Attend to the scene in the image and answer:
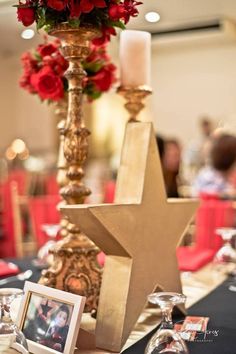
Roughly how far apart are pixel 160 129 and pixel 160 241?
379 inches

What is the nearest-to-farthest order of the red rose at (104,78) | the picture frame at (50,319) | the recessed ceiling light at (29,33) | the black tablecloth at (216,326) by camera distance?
the picture frame at (50,319) < the black tablecloth at (216,326) < the red rose at (104,78) < the recessed ceiling light at (29,33)

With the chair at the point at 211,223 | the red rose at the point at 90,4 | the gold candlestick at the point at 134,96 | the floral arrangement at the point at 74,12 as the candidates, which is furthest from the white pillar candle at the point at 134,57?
the chair at the point at 211,223

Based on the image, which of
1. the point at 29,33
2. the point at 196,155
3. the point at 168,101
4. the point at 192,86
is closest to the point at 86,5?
the point at 29,33

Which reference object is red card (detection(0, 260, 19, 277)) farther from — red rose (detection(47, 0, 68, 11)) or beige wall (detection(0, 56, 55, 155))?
beige wall (detection(0, 56, 55, 155))

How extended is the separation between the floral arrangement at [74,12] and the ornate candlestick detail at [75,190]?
48 millimetres

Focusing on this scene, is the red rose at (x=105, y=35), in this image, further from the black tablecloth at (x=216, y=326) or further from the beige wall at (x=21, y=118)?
the beige wall at (x=21, y=118)

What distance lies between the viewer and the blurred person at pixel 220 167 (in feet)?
17.6

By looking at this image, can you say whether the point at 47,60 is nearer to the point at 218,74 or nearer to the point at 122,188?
the point at 122,188

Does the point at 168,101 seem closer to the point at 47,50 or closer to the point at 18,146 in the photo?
the point at 18,146

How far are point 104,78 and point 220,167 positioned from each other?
3534 mm

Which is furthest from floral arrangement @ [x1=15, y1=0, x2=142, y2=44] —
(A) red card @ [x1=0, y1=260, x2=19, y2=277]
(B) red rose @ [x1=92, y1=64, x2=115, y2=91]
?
(A) red card @ [x1=0, y1=260, x2=19, y2=277]

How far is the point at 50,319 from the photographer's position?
1.45 meters

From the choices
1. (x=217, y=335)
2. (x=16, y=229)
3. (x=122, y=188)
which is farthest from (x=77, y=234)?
(x=16, y=229)

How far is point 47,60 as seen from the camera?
80.3 inches
